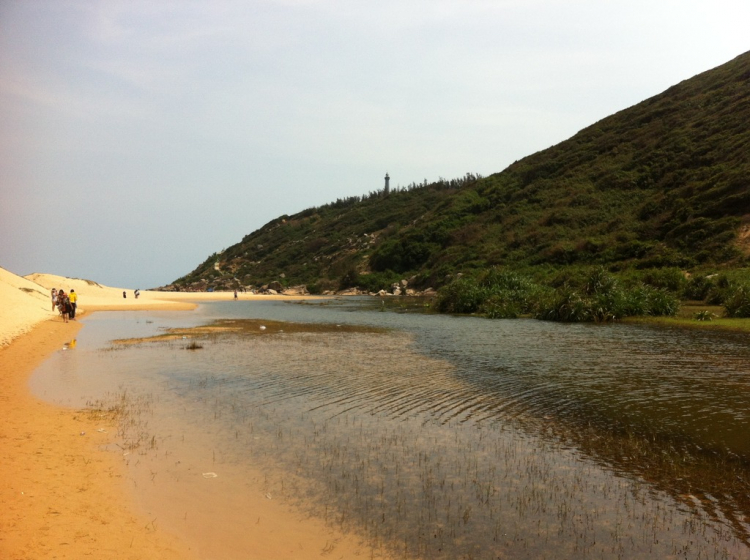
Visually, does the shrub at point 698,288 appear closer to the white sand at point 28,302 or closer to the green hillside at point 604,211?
the green hillside at point 604,211

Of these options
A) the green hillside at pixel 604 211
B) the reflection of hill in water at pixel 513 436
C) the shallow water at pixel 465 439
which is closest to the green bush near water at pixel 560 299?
the shallow water at pixel 465 439

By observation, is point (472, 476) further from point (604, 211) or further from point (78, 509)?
point (604, 211)

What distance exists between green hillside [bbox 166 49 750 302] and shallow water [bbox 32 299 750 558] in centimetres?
3650

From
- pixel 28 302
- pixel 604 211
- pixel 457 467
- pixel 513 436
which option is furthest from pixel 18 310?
pixel 604 211

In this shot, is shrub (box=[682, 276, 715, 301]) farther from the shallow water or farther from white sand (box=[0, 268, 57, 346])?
white sand (box=[0, 268, 57, 346])

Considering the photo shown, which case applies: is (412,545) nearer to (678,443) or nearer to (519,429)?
(519,429)

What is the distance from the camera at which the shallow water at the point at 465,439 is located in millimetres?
7246

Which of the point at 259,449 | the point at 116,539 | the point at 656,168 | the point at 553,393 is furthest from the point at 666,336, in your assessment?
the point at 656,168

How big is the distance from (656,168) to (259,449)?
247ft

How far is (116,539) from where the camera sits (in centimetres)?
673

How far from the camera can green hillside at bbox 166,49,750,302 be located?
54.7m

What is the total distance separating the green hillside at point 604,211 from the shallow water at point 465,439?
120ft

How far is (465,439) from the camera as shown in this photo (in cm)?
1110

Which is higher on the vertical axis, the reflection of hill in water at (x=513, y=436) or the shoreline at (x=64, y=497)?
the shoreline at (x=64, y=497)
